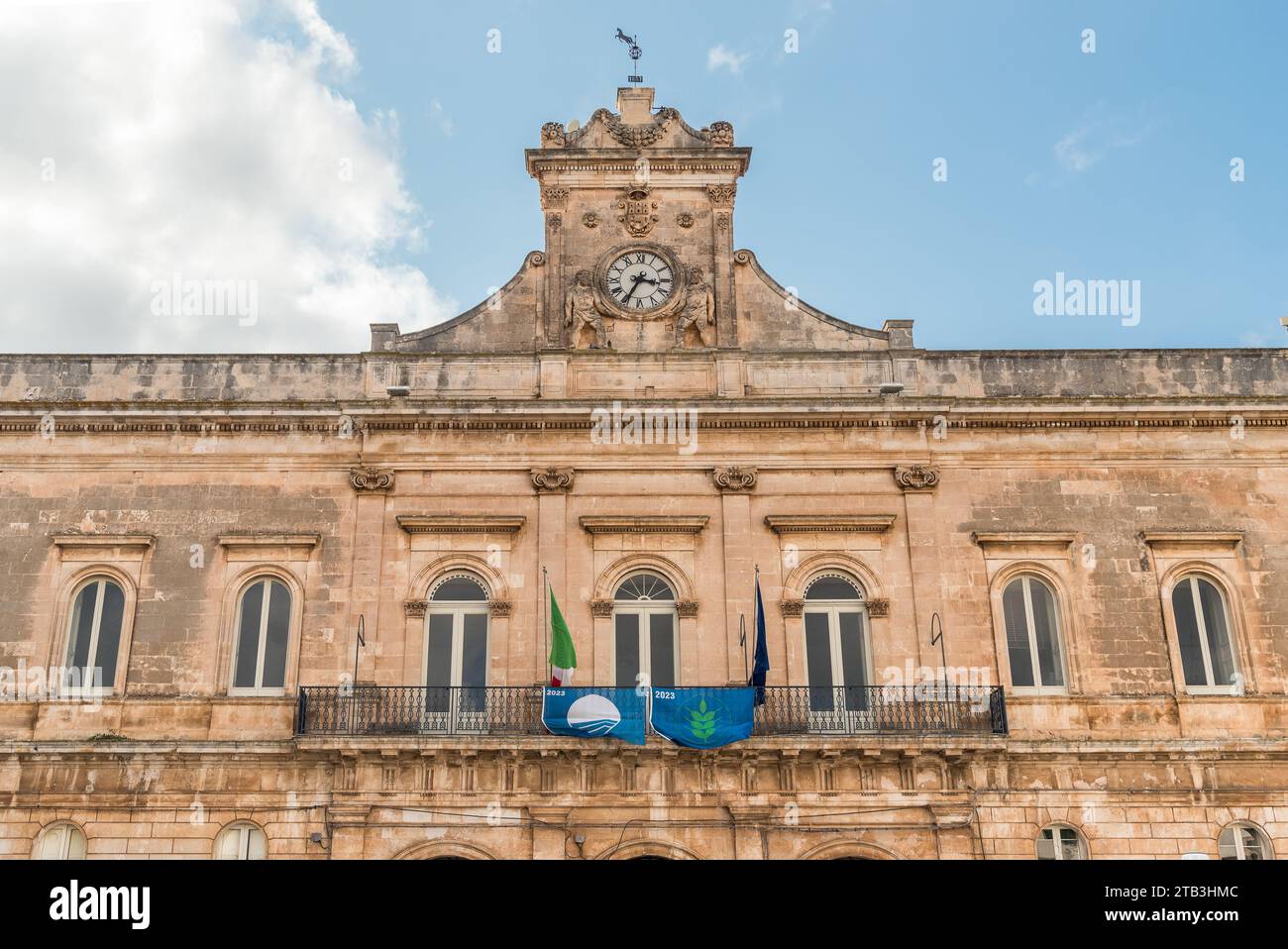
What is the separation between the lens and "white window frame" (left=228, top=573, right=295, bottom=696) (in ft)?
65.7

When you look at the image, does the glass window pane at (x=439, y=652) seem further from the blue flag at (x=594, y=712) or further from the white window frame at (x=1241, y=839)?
the white window frame at (x=1241, y=839)

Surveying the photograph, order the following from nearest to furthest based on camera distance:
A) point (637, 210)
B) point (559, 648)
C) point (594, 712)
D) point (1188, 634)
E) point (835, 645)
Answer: point (594, 712) < point (559, 648) < point (835, 645) < point (1188, 634) < point (637, 210)

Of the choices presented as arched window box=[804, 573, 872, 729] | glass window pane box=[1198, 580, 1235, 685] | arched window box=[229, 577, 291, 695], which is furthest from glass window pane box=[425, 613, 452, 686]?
glass window pane box=[1198, 580, 1235, 685]

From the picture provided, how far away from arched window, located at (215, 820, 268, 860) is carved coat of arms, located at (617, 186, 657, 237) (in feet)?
35.9

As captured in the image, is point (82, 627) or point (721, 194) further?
point (721, 194)

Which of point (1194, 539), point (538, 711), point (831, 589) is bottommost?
point (538, 711)

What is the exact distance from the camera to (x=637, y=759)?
19125 mm

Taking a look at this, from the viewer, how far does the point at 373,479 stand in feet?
68.6

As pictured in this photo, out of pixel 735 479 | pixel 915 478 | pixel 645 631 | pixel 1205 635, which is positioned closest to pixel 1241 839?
pixel 1205 635

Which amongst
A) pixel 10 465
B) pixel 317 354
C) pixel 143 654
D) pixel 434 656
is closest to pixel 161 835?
pixel 143 654

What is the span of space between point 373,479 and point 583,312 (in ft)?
14.1

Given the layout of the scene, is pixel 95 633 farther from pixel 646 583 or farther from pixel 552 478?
pixel 646 583

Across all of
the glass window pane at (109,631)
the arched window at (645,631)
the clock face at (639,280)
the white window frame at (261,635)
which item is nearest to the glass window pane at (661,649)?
the arched window at (645,631)
